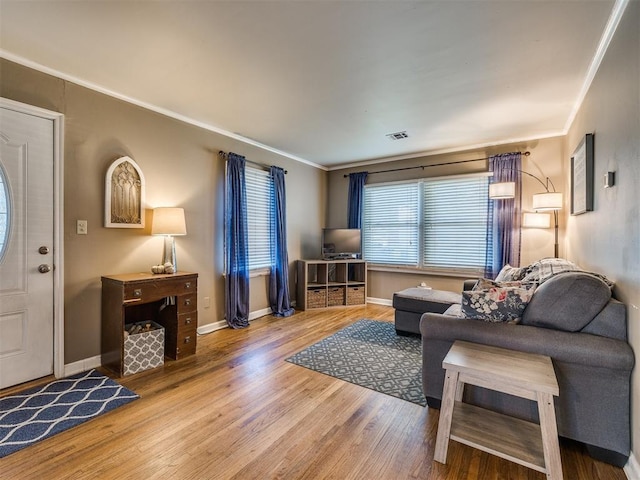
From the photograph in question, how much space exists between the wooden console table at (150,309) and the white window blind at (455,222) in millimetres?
3575

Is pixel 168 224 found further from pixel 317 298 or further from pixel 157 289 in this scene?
pixel 317 298

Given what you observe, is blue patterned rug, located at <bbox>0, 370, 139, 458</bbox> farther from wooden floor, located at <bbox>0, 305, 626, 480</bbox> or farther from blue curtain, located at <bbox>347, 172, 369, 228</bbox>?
blue curtain, located at <bbox>347, 172, 369, 228</bbox>

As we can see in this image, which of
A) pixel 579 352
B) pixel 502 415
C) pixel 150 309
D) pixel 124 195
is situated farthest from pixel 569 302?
pixel 124 195

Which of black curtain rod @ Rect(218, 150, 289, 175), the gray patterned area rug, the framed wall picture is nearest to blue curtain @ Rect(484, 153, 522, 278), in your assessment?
the framed wall picture

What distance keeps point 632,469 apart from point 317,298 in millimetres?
3815

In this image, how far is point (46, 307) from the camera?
8.28 ft

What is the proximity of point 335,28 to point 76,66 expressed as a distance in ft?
6.90

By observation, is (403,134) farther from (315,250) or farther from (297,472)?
(297,472)

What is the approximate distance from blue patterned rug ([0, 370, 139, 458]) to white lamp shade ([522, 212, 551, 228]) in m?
4.52

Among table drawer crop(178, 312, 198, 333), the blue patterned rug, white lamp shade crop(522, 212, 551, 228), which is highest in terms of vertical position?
white lamp shade crop(522, 212, 551, 228)

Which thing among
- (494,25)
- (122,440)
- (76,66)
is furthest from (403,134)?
(122,440)

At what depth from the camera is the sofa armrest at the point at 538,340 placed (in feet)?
5.19

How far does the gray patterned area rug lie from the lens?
246 centimetres

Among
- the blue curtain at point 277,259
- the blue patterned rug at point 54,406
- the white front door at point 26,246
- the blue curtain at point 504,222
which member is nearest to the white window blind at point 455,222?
the blue curtain at point 504,222
